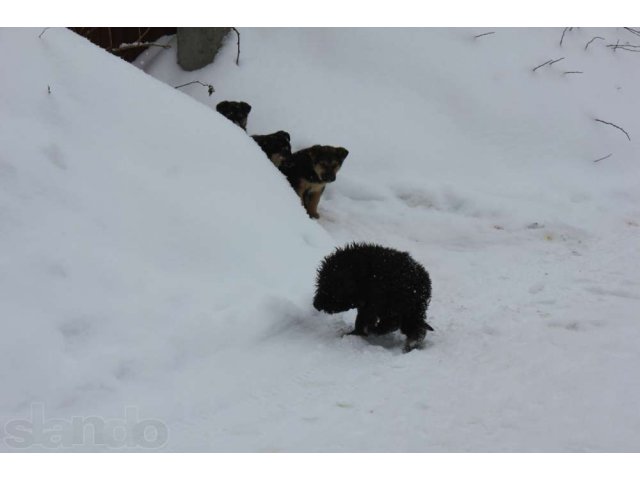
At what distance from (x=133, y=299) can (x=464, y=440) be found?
215cm

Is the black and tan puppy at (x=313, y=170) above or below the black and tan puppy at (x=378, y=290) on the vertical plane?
below

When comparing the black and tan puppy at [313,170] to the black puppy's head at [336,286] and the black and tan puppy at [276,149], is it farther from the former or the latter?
the black puppy's head at [336,286]

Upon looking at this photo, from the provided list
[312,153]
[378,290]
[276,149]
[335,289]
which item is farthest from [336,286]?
[276,149]

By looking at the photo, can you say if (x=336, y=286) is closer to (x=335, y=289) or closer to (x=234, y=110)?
(x=335, y=289)

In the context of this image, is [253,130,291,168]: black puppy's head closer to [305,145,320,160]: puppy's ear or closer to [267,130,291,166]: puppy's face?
[267,130,291,166]: puppy's face

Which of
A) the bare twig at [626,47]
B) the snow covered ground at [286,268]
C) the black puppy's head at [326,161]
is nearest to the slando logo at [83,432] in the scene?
the snow covered ground at [286,268]

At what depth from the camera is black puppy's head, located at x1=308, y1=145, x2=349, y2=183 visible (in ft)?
23.3

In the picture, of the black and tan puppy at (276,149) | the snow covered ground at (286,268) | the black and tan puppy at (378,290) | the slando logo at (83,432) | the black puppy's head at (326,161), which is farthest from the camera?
the black and tan puppy at (276,149)

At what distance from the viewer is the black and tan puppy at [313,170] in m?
7.13

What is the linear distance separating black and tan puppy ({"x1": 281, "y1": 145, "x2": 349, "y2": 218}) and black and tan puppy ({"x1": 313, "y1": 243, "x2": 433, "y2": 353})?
2.63 metres

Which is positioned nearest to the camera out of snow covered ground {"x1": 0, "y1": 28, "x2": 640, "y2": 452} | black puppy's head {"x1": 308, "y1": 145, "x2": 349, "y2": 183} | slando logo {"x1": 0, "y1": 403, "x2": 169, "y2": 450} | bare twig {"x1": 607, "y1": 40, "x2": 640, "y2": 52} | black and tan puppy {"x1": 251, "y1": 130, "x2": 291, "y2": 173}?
slando logo {"x1": 0, "y1": 403, "x2": 169, "y2": 450}

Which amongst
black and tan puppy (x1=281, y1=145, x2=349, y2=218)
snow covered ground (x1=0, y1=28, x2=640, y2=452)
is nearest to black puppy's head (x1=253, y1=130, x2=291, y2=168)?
black and tan puppy (x1=281, y1=145, x2=349, y2=218)

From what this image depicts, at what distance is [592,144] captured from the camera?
886cm

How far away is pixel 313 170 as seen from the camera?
7195 millimetres
